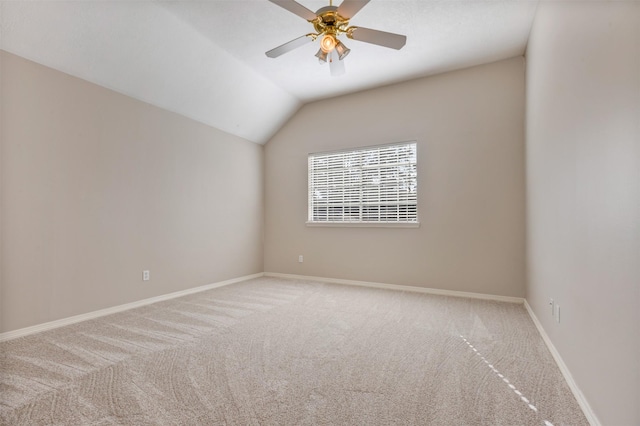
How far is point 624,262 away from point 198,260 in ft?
14.3

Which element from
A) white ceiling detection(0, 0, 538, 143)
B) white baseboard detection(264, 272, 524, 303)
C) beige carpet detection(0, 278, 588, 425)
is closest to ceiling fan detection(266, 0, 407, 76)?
white ceiling detection(0, 0, 538, 143)

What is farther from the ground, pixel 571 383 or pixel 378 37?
pixel 378 37

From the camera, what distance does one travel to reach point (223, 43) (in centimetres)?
352

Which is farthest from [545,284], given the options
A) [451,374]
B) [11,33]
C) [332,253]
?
[11,33]

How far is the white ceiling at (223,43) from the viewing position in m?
2.71

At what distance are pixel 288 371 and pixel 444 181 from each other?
10.5 ft

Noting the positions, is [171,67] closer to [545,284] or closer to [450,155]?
[450,155]

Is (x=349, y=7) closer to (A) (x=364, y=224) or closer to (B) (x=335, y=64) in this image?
(B) (x=335, y=64)

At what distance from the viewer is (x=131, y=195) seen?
140 inches

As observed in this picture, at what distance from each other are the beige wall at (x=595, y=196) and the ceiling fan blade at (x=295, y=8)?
5.45 feet

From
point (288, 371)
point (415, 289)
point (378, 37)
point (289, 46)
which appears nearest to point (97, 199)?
point (289, 46)

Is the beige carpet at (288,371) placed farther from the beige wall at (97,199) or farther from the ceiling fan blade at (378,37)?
the ceiling fan blade at (378,37)

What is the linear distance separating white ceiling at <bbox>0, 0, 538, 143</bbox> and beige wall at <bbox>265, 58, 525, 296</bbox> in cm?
→ 33

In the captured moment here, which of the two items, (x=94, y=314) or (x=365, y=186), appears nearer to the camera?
(x=94, y=314)
